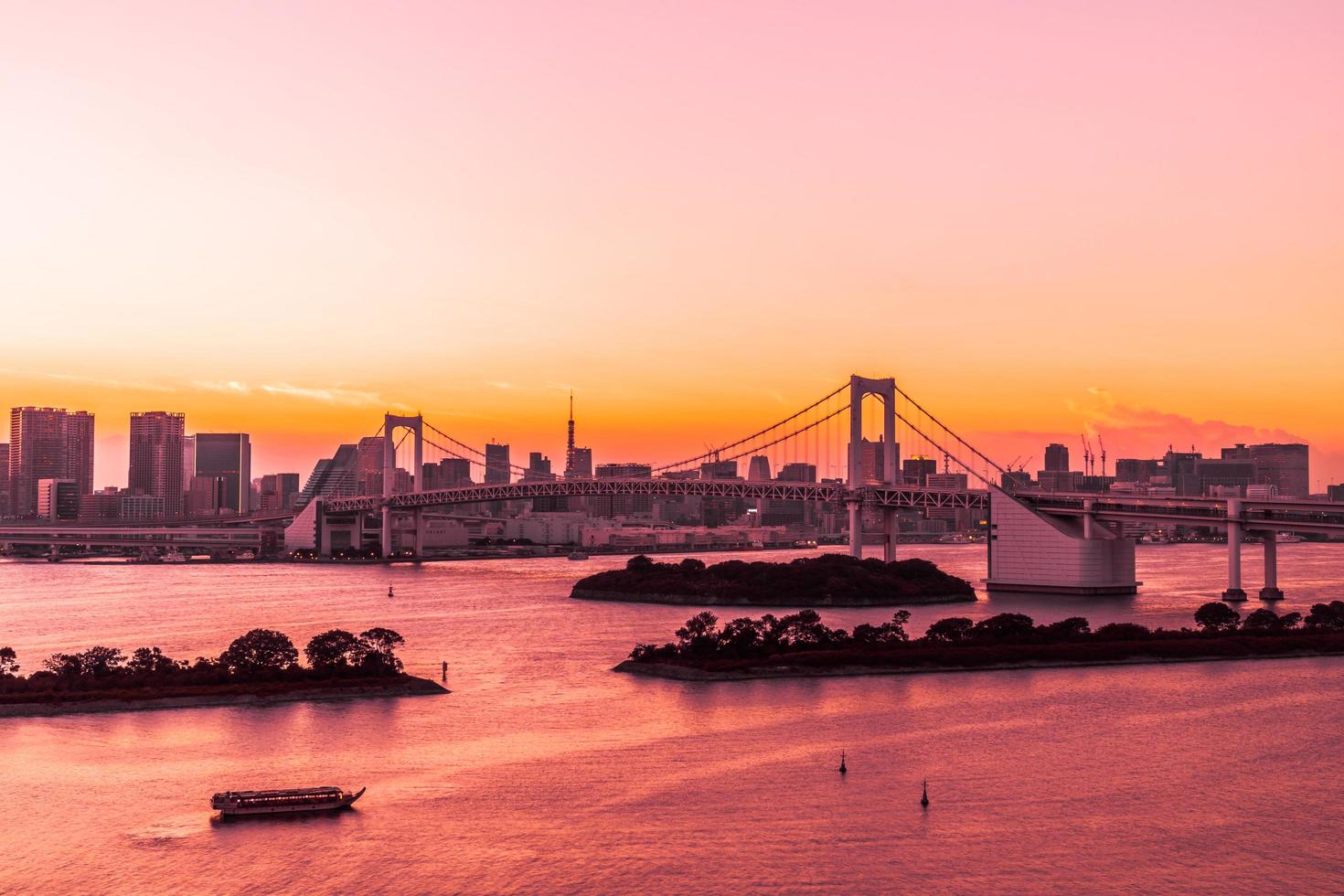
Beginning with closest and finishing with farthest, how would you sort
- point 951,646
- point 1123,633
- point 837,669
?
point 837,669 → point 951,646 → point 1123,633

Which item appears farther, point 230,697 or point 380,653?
point 380,653

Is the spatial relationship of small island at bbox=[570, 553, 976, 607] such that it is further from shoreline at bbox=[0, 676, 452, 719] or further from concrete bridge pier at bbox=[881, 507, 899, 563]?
shoreline at bbox=[0, 676, 452, 719]

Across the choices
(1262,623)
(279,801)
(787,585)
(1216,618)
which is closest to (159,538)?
(787,585)

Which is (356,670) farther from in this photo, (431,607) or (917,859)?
(431,607)

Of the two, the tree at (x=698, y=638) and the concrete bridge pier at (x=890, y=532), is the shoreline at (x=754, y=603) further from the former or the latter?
the tree at (x=698, y=638)

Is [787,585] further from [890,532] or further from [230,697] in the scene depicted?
[230,697]

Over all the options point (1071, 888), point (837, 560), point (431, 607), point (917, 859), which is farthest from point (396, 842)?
point (837, 560)

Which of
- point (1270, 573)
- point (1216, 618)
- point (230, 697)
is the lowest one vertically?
point (230, 697)
